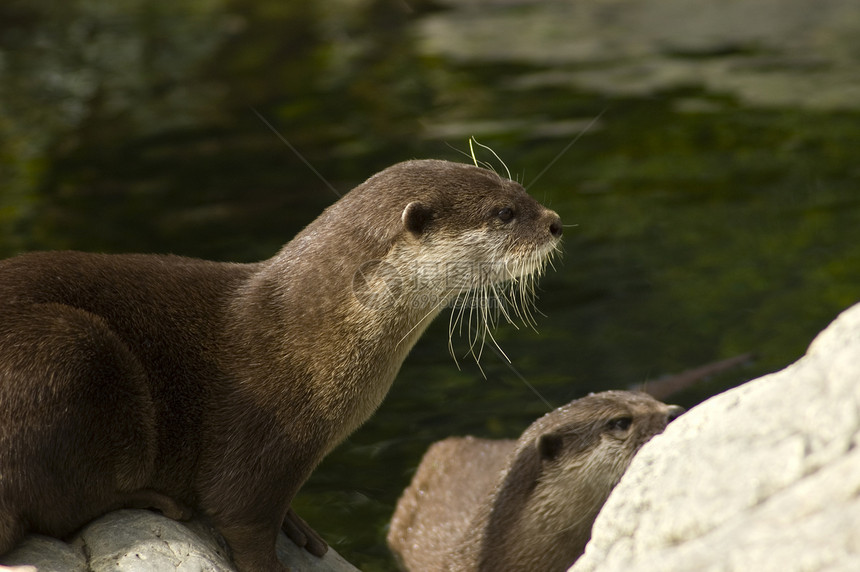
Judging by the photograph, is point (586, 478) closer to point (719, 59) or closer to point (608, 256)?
point (608, 256)

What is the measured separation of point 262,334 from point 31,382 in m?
0.63

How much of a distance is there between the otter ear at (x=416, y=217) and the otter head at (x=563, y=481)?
87 cm

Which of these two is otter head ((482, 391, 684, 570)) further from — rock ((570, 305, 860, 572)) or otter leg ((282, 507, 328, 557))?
rock ((570, 305, 860, 572))

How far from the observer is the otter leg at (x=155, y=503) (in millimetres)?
2795

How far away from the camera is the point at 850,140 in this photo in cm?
731

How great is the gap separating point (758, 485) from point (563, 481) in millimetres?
1519

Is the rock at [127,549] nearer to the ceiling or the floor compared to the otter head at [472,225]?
nearer to the floor

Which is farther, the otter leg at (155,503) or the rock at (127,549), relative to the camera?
the otter leg at (155,503)

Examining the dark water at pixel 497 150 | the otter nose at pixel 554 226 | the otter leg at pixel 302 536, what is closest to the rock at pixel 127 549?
the otter leg at pixel 302 536

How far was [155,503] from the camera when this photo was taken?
9.24 feet

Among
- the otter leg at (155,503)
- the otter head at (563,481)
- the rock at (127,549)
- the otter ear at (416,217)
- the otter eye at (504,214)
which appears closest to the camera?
the rock at (127,549)

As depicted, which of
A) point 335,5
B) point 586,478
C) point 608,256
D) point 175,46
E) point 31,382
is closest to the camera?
point 31,382

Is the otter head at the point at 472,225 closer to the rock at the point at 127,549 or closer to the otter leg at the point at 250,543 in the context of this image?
the otter leg at the point at 250,543

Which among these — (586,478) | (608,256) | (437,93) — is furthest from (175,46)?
(586,478)
